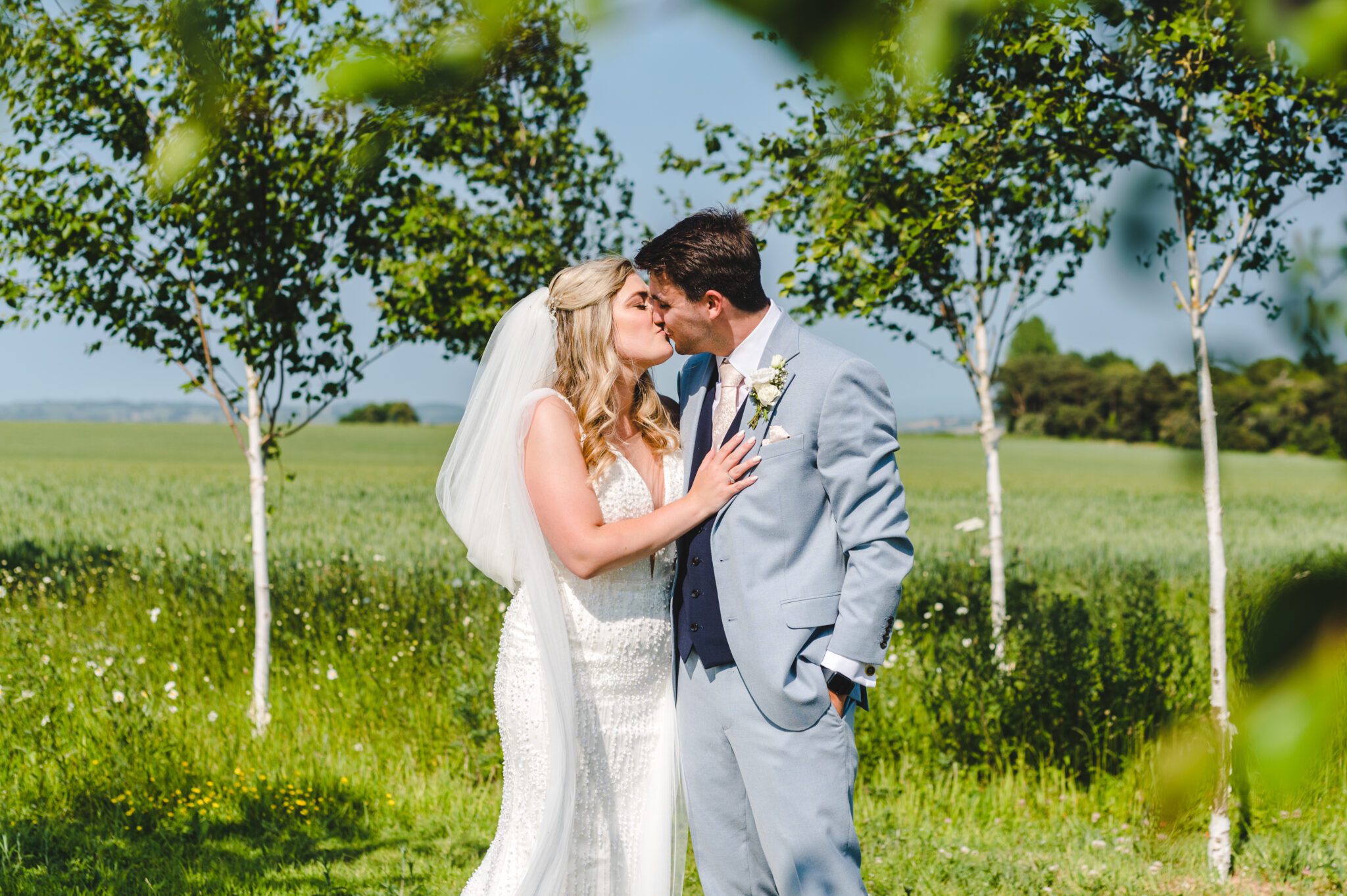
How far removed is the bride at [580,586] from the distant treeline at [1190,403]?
213 cm

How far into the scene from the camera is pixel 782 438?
8.86 ft

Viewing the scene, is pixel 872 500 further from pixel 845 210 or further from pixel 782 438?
pixel 845 210

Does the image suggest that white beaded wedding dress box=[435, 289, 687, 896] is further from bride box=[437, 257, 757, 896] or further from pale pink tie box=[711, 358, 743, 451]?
pale pink tie box=[711, 358, 743, 451]

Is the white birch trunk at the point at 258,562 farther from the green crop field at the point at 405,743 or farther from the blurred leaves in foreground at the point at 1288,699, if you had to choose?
the blurred leaves in foreground at the point at 1288,699

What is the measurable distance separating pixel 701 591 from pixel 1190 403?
2.29m

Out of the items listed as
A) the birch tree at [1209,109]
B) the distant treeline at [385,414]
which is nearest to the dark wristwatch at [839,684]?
the birch tree at [1209,109]

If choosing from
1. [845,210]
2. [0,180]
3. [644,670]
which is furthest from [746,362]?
[0,180]

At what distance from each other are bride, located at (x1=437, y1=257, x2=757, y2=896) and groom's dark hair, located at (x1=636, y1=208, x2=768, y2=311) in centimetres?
30

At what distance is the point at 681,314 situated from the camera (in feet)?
9.40

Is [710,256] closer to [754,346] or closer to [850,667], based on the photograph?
[754,346]

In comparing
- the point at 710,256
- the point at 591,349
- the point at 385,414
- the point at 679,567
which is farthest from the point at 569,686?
the point at 385,414

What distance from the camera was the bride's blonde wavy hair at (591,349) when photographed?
3135mm

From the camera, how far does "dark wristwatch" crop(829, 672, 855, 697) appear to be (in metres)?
2.67

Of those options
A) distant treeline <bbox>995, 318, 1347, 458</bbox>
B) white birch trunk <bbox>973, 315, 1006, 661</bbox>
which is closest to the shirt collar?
distant treeline <bbox>995, 318, 1347, 458</bbox>
